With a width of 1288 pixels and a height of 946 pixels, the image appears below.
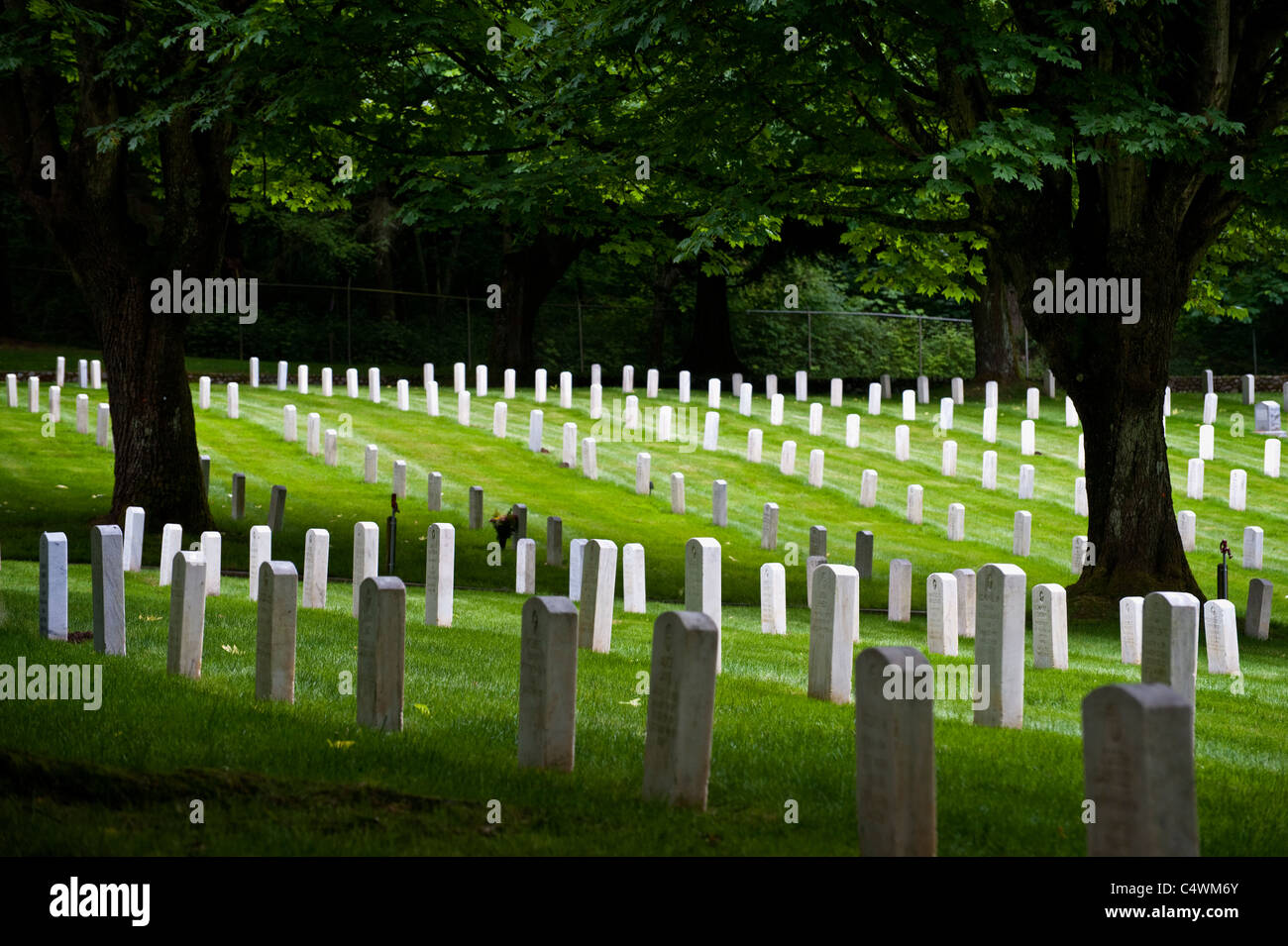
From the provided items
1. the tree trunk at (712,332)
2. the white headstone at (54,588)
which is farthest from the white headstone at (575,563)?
the tree trunk at (712,332)

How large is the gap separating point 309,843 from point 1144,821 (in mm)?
2799

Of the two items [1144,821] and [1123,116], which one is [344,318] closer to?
[1123,116]


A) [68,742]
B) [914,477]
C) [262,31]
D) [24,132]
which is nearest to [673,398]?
[914,477]

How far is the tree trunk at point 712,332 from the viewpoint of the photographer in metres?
39.8

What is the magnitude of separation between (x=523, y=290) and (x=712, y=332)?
5.72 m

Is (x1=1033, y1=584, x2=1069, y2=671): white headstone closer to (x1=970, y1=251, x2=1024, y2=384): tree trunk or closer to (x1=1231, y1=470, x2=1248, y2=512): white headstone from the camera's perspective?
(x1=1231, y1=470, x2=1248, y2=512): white headstone

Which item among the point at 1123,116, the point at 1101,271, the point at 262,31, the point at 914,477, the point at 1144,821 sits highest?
the point at 262,31

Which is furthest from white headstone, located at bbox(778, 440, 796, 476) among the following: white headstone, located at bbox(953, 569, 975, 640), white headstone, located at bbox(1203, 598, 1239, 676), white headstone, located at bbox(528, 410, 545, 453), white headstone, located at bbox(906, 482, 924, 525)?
white headstone, located at bbox(1203, 598, 1239, 676)

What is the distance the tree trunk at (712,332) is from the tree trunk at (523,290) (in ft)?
13.6

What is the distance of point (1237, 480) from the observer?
24.6 m

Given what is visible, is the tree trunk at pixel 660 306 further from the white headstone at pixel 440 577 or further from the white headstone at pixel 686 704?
the white headstone at pixel 686 704

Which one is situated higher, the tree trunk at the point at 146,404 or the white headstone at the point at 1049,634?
the tree trunk at the point at 146,404

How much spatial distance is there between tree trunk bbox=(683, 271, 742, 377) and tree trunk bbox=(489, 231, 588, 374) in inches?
163

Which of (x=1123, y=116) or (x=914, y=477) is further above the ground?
(x=1123, y=116)
